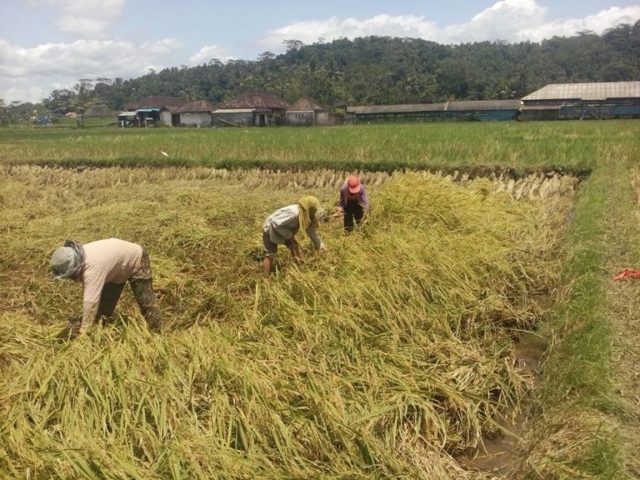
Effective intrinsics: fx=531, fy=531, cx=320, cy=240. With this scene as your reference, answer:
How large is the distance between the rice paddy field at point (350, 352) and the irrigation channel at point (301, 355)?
0.01 meters

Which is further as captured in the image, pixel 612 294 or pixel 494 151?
pixel 494 151

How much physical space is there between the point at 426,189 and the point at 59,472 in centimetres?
538

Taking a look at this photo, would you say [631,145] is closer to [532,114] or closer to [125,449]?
[125,449]

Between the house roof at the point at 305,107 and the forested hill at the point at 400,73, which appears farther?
the forested hill at the point at 400,73

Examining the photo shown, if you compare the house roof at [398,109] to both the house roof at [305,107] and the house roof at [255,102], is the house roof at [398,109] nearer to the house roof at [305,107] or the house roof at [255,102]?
the house roof at [305,107]

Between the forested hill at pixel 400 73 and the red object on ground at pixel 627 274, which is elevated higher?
the forested hill at pixel 400 73

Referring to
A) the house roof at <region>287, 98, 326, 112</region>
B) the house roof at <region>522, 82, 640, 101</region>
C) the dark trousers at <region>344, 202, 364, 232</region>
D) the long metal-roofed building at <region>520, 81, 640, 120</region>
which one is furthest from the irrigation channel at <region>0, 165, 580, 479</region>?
the house roof at <region>522, 82, 640, 101</region>

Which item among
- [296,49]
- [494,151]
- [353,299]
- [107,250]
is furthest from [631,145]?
[296,49]

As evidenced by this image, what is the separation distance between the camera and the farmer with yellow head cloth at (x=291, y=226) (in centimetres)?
474

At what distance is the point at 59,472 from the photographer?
219cm

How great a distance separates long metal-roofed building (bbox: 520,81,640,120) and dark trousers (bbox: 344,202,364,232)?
36192mm

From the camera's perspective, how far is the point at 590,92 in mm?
42844

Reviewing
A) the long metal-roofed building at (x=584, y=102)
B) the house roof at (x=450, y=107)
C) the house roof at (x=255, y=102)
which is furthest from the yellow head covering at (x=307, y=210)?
the house roof at (x=255, y=102)

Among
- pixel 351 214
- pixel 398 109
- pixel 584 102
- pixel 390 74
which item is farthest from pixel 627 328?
pixel 390 74
